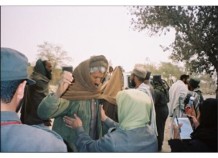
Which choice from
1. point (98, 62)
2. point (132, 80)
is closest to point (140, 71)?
point (132, 80)

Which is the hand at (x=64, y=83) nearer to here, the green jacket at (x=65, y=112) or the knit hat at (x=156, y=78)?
the green jacket at (x=65, y=112)

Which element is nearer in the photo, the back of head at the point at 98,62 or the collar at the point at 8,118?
the collar at the point at 8,118

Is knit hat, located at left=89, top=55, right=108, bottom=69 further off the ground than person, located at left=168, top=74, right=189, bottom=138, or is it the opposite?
knit hat, located at left=89, top=55, right=108, bottom=69

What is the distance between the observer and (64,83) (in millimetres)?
3053

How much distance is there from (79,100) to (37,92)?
0.41m

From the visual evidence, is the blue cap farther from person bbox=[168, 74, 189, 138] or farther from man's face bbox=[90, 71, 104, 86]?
person bbox=[168, 74, 189, 138]

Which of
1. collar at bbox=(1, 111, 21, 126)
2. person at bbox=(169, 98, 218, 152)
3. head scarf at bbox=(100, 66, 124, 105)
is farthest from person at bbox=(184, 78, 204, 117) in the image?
collar at bbox=(1, 111, 21, 126)

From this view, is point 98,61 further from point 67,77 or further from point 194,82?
point 194,82

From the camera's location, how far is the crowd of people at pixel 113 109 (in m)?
2.81

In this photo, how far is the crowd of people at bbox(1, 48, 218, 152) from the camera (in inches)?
111

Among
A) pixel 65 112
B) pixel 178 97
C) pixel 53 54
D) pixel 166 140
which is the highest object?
pixel 53 54

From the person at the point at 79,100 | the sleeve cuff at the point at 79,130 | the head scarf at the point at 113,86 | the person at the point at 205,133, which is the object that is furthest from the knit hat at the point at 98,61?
the person at the point at 205,133

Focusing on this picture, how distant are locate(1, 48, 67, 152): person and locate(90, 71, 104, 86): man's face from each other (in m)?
1.27
